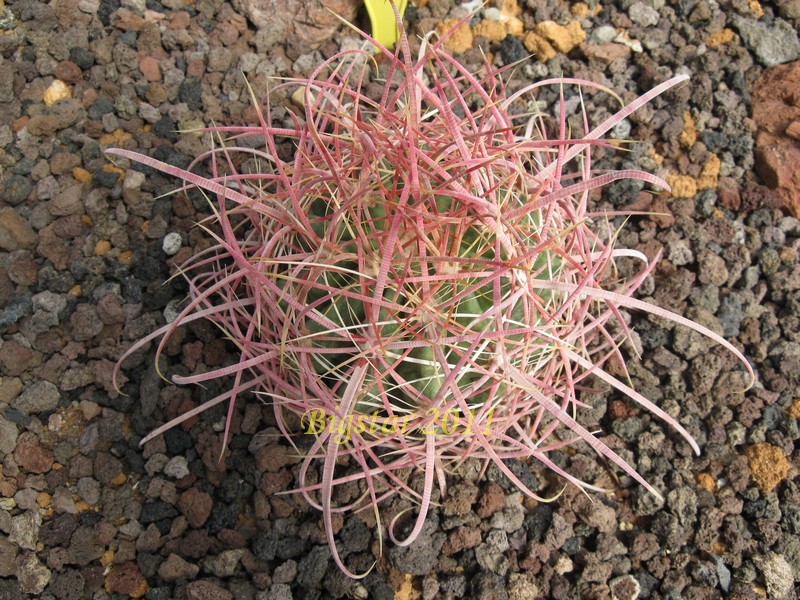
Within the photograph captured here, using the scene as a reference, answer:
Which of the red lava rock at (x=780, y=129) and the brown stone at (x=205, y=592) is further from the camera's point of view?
the red lava rock at (x=780, y=129)

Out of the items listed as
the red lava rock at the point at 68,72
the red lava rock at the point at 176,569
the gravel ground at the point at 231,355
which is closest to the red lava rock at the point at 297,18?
the gravel ground at the point at 231,355

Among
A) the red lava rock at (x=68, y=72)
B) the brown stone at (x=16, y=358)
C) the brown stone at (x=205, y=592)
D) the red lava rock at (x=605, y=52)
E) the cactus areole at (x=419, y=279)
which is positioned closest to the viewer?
the cactus areole at (x=419, y=279)

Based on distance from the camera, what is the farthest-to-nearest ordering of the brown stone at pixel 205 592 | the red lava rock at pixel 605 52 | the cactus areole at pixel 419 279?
the red lava rock at pixel 605 52, the brown stone at pixel 205 592, the cactus areole at pixel 419 279

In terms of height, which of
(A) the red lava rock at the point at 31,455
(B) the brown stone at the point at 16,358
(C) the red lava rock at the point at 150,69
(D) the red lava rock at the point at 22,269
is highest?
(C) the red lava rock at the point at 150,69

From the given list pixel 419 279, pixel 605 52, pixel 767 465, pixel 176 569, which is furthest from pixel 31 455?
pixel 605 52

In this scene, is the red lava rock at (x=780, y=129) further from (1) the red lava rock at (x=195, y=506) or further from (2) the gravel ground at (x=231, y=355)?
(1) the red lava rock at (x=195, y=506)

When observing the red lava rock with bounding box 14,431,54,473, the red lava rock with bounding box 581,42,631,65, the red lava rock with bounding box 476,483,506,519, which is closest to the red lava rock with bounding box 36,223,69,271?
the red lava rock with bounding box 14,431,54,473

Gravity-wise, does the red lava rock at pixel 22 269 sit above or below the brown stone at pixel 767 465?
above
